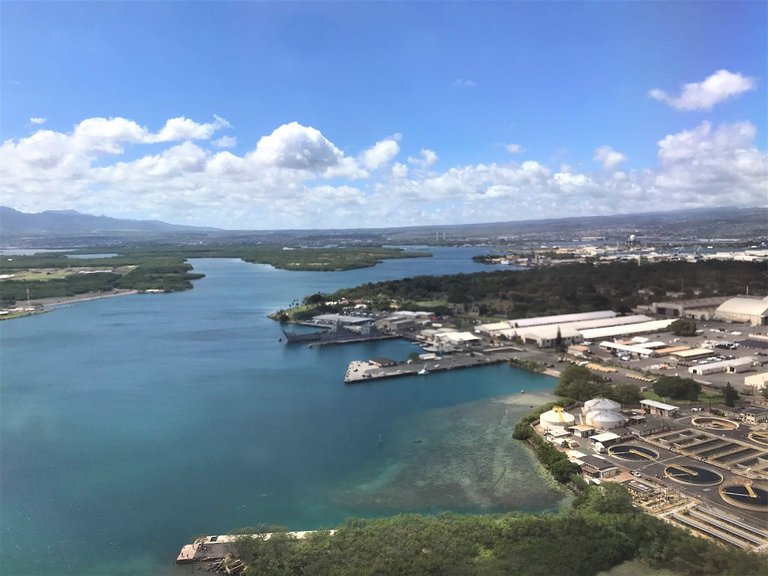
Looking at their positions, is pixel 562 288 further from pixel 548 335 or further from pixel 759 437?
pixel 759 437

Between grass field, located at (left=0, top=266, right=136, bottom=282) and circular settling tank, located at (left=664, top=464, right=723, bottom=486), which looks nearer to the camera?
circular settling tank, located at (left=664, top=464, right=723, bottom=486)

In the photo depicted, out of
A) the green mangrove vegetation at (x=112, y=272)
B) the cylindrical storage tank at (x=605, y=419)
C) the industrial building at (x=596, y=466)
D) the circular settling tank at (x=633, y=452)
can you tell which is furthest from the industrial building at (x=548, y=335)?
the green mangrove vegetation at (x=112, y=272)

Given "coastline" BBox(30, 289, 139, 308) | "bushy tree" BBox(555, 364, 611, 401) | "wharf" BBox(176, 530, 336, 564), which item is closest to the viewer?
"wharf" BBox(176, 530, 336, 564)

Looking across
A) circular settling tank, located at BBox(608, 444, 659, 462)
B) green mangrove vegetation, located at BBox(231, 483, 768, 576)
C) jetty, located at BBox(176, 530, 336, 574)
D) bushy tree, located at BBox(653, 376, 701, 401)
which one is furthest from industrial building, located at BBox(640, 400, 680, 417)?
jetty, located at BBox(176, 530, 336, 574)

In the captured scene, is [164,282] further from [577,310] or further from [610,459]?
[610,459]

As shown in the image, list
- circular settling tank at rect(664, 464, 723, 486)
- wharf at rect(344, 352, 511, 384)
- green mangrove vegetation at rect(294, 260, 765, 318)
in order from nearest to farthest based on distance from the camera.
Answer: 1. circular settling tank at rect(664, 464, 723, 486)
2. wharf at rect(344, 352, 511, 384)
3. green mangrove vegetation at rect(294, 260, 765, 318)

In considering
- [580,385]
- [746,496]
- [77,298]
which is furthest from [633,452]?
[77,298]

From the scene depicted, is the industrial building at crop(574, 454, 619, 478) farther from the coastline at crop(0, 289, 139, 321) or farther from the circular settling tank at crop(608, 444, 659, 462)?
the coastline at crop(0, 289, 139, 321)

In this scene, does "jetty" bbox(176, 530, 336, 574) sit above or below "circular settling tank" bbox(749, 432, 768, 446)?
below
